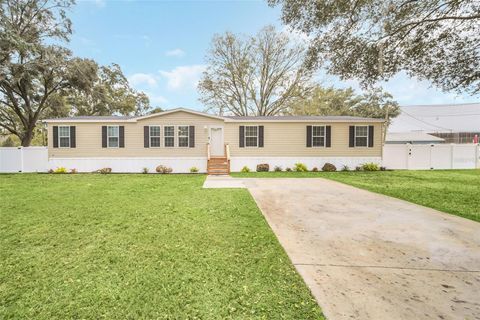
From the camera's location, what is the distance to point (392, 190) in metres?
8.00

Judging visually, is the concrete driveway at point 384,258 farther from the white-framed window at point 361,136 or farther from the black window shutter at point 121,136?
the black window shutter at point 121,136

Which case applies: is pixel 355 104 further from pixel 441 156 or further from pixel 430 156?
pixel 430 156

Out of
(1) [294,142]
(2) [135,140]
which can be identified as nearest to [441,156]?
(1) [294,142]

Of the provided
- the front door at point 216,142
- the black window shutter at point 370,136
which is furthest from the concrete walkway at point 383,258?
the black window shutter at point 370,136

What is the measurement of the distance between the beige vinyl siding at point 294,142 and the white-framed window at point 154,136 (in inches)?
153

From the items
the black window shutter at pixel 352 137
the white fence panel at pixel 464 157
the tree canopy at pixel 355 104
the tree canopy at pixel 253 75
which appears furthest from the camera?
the tree canopy at pixel 355 104

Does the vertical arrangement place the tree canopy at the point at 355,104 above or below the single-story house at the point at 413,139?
above

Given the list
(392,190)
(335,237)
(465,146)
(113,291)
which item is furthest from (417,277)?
(465,146)

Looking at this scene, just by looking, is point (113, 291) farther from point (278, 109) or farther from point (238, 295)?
point (278, 109)

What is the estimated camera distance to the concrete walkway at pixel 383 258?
214 centimetres

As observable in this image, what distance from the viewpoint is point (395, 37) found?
805 centimetres

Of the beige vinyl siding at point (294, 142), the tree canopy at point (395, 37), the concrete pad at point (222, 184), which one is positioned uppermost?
the tree canopy at point (395, 37)

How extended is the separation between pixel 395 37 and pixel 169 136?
11227mm

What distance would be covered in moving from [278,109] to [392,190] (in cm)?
1803
